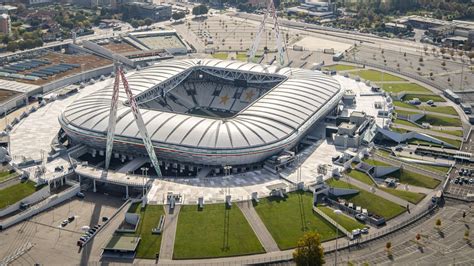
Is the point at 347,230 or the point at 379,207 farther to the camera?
the point at 379,207

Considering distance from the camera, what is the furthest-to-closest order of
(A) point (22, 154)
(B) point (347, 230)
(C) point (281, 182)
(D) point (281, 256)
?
1. (A) point (22, 154)
2. (C) point (281, 182)
3. (B) point (347, 230)
4. (D) point (281, 256)

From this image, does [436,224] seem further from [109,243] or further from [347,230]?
[109,243]

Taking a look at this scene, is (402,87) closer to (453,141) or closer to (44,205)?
(453,141)

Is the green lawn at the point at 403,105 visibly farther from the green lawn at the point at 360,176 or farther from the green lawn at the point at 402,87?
the green lawn at the point at 360,176

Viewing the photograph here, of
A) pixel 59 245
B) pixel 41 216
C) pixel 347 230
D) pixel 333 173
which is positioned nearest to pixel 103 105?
pixel 41 216

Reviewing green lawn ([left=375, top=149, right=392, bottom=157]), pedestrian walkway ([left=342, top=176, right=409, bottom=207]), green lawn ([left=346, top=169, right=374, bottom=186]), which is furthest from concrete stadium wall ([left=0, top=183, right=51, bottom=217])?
green lawn ([left=375, top=149, right=392, bottom=157])

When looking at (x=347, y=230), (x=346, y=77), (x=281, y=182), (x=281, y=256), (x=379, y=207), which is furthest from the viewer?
(x=346, y=77)

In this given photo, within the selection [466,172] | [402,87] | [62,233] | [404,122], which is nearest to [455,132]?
[404,122]
